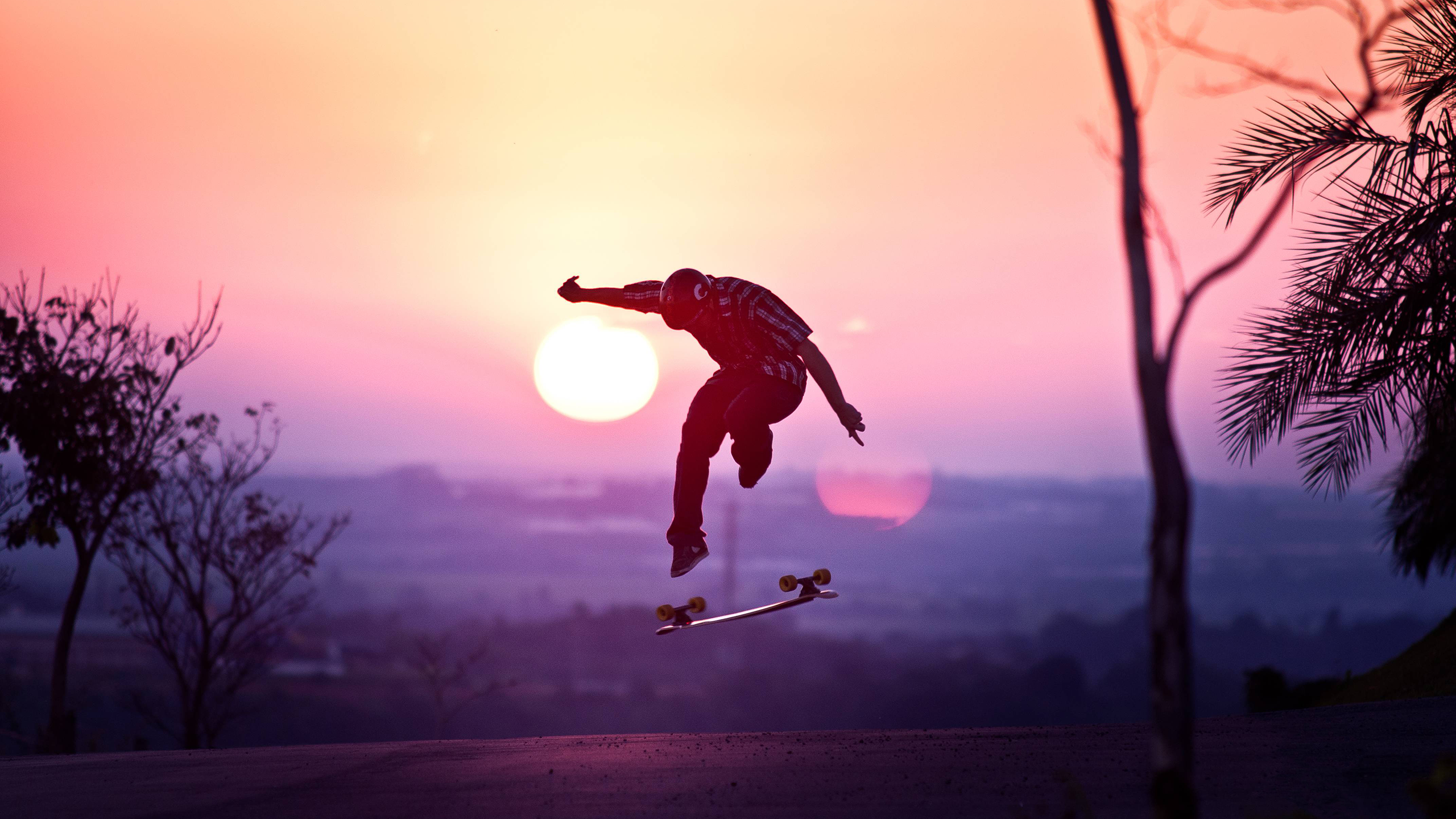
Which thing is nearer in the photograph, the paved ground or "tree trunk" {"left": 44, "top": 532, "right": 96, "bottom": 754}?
the paved ground

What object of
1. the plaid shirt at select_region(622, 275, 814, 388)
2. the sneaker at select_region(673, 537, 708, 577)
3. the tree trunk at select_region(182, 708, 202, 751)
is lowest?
the tree trunk at select_region(182, 708, 202, 751)

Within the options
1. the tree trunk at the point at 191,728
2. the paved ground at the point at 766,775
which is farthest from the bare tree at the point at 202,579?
the paved ground at the point at 766,775

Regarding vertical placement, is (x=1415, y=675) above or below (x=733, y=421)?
below

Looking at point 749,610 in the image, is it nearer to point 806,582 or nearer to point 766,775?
point 806,582

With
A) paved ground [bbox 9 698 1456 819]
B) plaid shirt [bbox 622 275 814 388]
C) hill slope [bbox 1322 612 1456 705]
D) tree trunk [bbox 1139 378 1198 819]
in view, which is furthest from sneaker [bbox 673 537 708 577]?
hill slope [bbox 1322 612 1456 705]

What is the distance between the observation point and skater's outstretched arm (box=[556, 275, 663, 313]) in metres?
8.87

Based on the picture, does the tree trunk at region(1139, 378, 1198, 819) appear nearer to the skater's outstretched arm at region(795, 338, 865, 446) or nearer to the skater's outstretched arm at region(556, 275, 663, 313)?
the skater's outstretched arm at region(795, 338, 865, 446)

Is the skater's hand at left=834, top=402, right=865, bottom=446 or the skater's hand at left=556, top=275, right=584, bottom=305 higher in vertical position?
the skater's hand at left=556, top=275, right=584, bottom=305

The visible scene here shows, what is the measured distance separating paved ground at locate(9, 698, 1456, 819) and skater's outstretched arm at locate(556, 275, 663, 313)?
346 cm

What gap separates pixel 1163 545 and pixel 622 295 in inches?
203

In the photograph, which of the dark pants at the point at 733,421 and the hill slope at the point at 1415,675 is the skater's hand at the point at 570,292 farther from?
the hill slope at the point at 1415,675

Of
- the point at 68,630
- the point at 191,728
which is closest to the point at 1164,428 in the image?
the point at 68,630

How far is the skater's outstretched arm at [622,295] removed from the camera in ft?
29.1

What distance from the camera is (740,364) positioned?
870 cm
